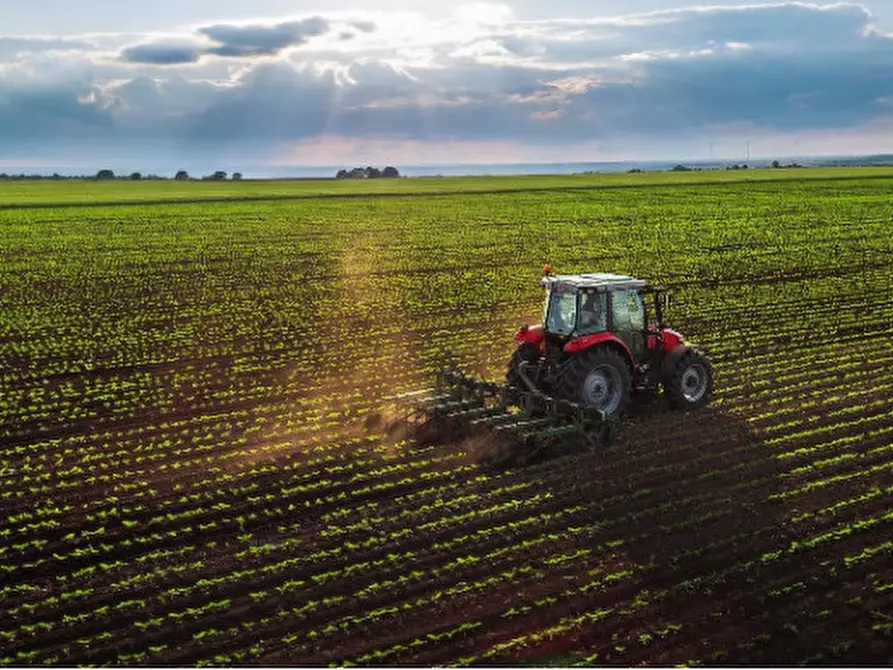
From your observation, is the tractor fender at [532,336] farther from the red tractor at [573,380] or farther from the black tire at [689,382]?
the black tire at [689,382]

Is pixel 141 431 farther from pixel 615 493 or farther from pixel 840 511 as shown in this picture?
pixel 840 511

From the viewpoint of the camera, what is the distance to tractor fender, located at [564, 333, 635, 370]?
46.5ft

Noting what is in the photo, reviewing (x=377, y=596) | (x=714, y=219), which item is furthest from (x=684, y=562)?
(x=714, y=219)

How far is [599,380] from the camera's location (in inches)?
568

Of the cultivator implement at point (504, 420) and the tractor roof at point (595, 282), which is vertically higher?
the tractor roof at point (595, 282)

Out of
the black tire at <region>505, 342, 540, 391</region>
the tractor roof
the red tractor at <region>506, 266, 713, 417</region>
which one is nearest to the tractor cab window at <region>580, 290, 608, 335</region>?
the red tractor at <region>506, 266, 713, 417</region>

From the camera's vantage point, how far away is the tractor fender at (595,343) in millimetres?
14164

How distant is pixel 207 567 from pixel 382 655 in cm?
269

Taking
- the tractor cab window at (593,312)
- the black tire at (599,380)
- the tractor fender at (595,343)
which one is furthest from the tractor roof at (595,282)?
the black tire at (599,380)

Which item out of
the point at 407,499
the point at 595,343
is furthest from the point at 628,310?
the point at 407,499

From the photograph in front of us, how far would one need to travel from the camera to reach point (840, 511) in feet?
38.6

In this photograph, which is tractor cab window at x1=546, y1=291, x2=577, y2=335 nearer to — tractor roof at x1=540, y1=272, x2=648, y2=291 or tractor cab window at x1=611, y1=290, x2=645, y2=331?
tractor roof at x1=540, y1=272, x2=648, y2=291

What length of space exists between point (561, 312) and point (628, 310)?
108 cm

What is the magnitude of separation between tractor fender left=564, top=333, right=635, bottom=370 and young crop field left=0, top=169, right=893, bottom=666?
4.05 feet
